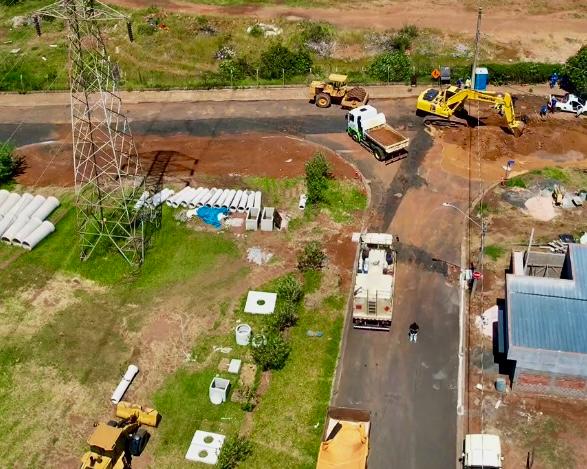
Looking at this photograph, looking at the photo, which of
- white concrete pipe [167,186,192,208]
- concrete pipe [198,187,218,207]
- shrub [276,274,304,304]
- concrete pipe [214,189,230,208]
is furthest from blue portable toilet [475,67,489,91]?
shrub [276,274,304,304]

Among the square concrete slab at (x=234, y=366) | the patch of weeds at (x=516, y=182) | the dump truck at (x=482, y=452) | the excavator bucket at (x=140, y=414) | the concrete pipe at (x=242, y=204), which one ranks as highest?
the concrete pipe at (x=242, y=204)

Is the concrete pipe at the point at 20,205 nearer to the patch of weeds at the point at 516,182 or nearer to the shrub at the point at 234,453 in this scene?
the shrub at the point at 234,453

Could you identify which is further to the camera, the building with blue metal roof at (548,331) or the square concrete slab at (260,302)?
the square concrete slab at (260,302)

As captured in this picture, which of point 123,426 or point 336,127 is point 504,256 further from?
point 123,426

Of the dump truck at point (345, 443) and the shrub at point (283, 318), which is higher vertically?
the dump truck at point (345, 443)

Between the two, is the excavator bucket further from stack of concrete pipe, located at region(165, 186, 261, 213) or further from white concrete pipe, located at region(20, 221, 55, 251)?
stack of concrete pipe, located at region(165, 186, 261, 213)

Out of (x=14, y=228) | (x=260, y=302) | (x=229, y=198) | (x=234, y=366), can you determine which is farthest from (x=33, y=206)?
(x=234, y=366)

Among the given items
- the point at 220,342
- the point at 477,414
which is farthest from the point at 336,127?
the point at 477,414

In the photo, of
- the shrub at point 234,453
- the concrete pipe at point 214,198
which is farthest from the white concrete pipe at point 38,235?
the shrub at point 234,453
